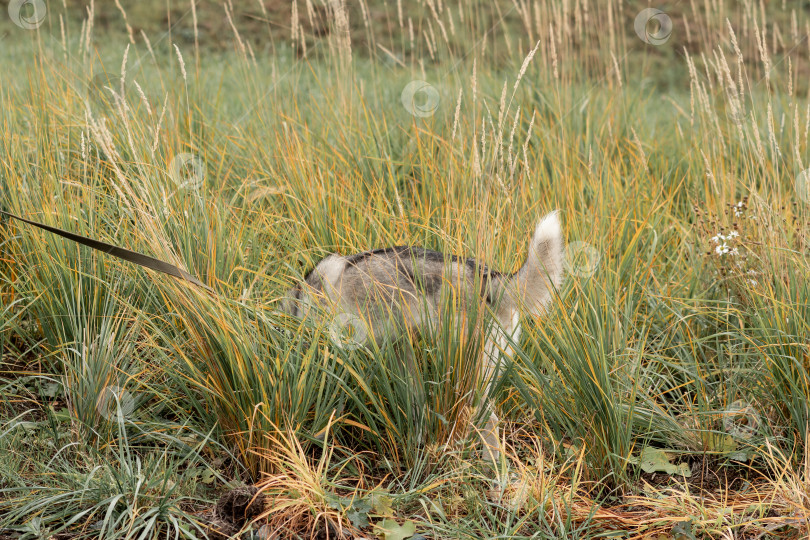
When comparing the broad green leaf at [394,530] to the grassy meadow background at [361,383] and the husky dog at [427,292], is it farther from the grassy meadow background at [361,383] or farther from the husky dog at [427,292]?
the husky dog at [427,292]

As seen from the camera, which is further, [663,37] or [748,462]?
[663,37]

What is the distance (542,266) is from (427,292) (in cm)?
43

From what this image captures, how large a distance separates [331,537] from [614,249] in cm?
195

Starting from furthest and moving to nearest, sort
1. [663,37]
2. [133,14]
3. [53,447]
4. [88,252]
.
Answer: [133,14], [663,37], [88,252], [53,447]

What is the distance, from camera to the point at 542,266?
2709 millimetres

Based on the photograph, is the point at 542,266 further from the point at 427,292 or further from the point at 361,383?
the point at 361,383

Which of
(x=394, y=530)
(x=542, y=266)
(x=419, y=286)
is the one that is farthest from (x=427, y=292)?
(x=394, y=530)

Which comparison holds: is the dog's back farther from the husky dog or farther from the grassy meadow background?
the grassy meadow background

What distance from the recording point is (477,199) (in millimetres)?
2557

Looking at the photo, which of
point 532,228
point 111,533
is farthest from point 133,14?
point 111,533

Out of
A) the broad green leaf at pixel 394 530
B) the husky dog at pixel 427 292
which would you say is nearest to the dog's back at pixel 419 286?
the husky dog at pixel 427 292

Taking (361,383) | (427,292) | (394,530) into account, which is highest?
(427,292)

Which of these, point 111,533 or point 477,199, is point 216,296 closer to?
point 111,533

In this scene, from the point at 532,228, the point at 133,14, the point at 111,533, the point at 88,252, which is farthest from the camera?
the point at 133,14
